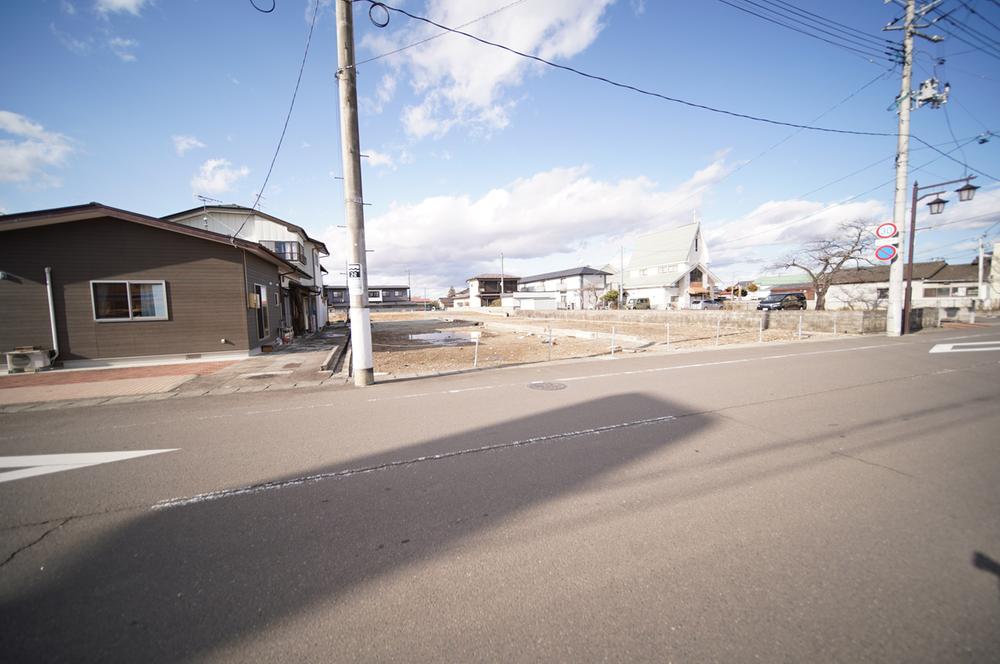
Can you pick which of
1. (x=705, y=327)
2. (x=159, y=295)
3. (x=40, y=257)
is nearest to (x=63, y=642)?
(x=159, y=295)

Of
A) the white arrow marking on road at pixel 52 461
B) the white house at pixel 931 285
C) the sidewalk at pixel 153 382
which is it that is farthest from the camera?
the white house at pixel 931 285

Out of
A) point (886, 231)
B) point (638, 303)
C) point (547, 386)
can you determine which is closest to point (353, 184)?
point (547, 386)

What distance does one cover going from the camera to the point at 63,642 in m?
1.85

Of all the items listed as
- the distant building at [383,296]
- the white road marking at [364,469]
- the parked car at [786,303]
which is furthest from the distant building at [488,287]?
the white road marking at [364,469]

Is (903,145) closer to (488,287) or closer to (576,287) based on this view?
(576,287)

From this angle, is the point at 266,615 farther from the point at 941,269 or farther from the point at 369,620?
the point at 941,269

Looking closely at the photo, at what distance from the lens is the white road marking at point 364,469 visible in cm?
333

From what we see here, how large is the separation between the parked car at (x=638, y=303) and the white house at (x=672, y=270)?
793 mm

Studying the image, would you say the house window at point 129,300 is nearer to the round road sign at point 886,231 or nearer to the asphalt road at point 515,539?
the asphalt road at point 515,539

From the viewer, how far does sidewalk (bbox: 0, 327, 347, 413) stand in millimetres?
7203

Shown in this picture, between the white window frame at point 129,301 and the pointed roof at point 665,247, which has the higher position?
the pointed roof at point 665,247

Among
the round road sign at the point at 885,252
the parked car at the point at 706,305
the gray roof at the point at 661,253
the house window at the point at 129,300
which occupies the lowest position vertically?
the parked car at the point at 706,305

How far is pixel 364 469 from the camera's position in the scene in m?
3.87

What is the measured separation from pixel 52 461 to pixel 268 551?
3709mm
